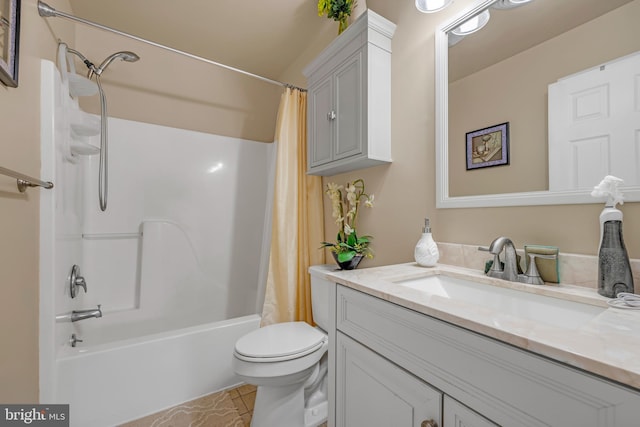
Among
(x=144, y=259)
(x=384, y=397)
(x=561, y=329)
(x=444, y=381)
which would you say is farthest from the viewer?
(x=144, y=259)

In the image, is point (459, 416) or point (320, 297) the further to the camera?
point (320, 297)

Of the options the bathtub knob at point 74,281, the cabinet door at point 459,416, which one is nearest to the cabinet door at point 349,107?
the cabinet door at point 459,416

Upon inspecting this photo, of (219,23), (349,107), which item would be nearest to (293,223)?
(349,107)

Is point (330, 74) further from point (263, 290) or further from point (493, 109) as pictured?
point (263, 290)

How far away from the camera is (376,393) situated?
2.41 ft

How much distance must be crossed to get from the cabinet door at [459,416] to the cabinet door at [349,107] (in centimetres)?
105

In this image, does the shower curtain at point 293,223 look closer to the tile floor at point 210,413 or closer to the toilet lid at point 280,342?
the toilet lid at point 280,342

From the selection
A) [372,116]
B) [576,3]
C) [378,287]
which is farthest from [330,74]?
[378,287]

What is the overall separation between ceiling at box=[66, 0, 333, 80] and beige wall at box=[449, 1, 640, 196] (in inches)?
51.8

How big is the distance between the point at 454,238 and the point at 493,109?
1.69 ft

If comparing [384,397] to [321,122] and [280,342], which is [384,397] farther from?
[321,122]

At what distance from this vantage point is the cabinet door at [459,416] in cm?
50

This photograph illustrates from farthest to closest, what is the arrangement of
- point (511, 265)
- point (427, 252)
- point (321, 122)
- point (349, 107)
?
point (321, 122) → point (349, 107) → point (427, 252) → point (511, 265)

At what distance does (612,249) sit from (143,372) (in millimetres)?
1960
